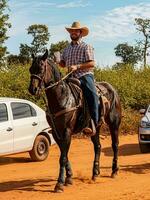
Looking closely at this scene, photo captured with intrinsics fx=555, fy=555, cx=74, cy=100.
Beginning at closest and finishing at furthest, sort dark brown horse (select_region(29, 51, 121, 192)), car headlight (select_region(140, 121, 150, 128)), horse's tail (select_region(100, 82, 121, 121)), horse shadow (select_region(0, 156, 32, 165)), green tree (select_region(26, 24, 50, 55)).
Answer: dark brown horse (select_region(29, 51, 121, 192)) → horse's tail (select_region(100, 82, 121, 121)) → horse shadow (select_region(0, 156, 32, 165)) → car headlight (select_region(140, 121, 150, 128)) → green tree (select_region(26, 24, 50, 55))

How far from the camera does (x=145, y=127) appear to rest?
17828 millimetres

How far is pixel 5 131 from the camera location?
1562 centimetres

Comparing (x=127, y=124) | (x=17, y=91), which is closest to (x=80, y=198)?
(x=17, y=91)

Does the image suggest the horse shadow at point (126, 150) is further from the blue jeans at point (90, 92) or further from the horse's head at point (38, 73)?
the horse's head at point (38, 73)

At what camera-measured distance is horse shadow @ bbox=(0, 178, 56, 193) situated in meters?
11.4

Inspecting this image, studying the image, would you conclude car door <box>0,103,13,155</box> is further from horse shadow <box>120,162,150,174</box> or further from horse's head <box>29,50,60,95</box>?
horse's head <box>29,50,60,95</box>

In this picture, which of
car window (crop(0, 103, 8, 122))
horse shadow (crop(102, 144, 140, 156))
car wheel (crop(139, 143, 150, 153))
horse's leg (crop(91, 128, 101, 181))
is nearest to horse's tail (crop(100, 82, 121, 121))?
horse's leg (crop(91, 128, 101, 181))

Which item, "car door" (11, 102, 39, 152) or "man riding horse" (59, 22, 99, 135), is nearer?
"man riding horse" (59, 22, 99, 135)

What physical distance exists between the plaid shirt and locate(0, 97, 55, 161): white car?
4594mm

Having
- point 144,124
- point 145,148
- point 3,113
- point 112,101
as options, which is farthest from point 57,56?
point 145,148

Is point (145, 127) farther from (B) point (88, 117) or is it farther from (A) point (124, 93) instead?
(A) point (124, 93)

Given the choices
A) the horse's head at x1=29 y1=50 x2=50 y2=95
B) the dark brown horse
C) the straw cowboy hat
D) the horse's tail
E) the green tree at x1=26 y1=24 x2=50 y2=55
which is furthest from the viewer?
the green tree at x1=26 y1=24 x2=50 y2=55

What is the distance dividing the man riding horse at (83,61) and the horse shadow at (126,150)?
22.8ft

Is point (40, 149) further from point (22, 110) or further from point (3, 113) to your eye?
point (3, 113)
